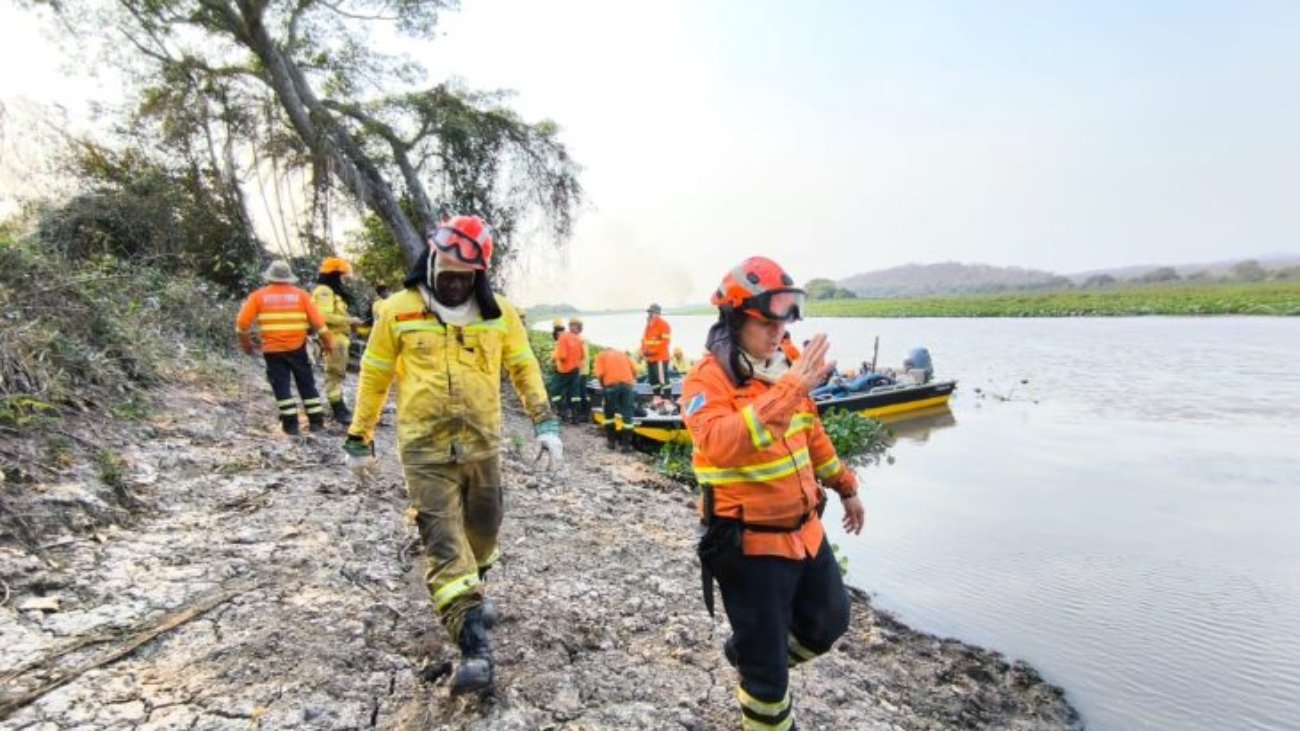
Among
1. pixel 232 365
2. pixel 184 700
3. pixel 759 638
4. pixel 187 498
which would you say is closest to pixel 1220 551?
pixel 759 638

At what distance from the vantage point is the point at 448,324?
3086 millimetres

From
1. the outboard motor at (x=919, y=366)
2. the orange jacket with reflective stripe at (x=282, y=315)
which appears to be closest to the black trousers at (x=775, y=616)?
the orange jacket with reflective stripe at (x=282, y=315)

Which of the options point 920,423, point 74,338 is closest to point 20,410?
point 74,338

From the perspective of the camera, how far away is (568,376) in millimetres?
13211

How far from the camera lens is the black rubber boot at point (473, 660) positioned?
2.88m

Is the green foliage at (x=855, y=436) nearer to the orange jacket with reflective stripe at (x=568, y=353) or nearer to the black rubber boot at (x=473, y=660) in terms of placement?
the orange jacket with reflective stripe at (x=568, y=353)

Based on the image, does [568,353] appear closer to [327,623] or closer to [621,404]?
[621,404]

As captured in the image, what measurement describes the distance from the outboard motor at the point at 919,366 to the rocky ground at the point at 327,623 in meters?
12.2

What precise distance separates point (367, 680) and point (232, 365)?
25.5 feet

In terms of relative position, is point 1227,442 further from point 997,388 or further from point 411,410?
point 411,410

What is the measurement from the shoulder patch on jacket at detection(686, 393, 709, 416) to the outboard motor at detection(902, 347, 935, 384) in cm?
1547

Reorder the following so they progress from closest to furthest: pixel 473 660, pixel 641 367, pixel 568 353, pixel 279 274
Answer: pixel 473 660 < pixel 279 274 < pixel 568 353 < pixel 641 367

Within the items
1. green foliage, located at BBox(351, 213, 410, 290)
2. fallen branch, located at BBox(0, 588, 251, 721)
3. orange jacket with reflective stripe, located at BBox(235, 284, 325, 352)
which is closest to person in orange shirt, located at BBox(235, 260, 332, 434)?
orange jacket with reflective stripe, located at BBox(235, 284, 325, 352)

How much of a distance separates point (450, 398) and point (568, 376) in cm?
1016
